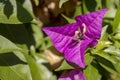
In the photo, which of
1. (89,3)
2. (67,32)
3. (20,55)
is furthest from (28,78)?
(89,3)

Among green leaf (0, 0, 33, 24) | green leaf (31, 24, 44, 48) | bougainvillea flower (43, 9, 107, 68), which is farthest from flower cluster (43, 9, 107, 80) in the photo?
green leaf (31, 24, 44, 48)

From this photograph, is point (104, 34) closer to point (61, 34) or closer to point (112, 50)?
point (112, 50)

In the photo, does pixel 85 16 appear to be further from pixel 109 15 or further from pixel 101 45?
pixel 109 15

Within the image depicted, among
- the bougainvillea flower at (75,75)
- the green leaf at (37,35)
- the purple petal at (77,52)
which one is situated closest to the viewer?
the purple petal at (77,52)

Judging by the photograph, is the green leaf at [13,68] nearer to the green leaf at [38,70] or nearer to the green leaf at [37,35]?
the green leaf at [38,70]

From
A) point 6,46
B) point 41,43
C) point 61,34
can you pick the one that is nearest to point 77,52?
point 61,34

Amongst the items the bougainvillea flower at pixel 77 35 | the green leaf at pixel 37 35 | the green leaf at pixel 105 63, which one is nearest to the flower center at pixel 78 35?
the bougainvillea flower at pixel 77 35

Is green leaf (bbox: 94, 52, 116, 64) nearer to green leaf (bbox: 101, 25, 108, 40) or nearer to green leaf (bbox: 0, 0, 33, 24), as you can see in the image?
green leaf (bbox: 101, 25, 108, 40)

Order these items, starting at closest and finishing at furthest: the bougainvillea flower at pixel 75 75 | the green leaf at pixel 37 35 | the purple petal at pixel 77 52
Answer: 1. the purple petal at pixel 77 52
2. the bougainvillea flower at pixel 75 75
3. the green leaf at pixel 37 35
